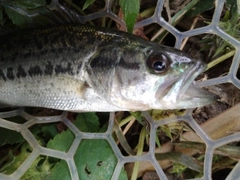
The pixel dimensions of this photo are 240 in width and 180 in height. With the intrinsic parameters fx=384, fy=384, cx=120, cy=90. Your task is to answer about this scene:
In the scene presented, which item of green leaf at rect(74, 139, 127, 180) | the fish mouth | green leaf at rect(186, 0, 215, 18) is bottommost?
green leaf at rect(74, 139, 127, 180)

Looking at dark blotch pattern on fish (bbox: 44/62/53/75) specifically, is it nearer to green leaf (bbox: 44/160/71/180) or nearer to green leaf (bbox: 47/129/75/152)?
green leaf (bbox: 47/129/75/152)

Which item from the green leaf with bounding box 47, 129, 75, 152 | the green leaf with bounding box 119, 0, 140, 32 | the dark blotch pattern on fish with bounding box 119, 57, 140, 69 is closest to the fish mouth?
the dark blotch pattern on fish with bounding box 119, 57, 140, 69

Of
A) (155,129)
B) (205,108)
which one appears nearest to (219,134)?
(205,108)

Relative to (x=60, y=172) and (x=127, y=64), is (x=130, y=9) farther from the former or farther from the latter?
(x=60, y=172)

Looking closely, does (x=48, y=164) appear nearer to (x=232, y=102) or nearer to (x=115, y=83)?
(x=115, y=83)

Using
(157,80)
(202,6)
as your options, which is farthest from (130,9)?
(202,6)
